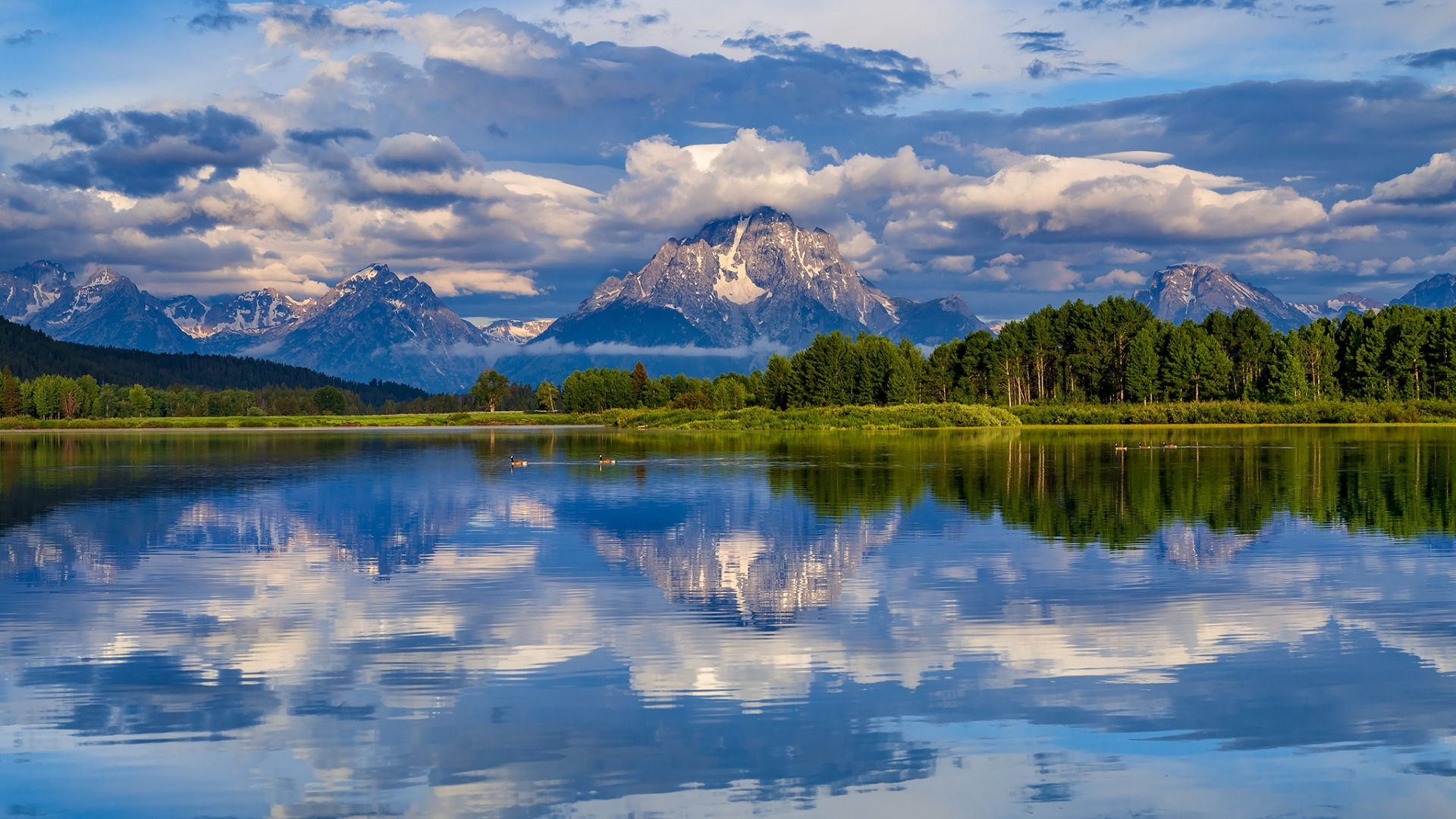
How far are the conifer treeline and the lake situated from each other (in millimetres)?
129943

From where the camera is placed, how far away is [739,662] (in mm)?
18188

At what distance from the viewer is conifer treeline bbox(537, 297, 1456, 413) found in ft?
513

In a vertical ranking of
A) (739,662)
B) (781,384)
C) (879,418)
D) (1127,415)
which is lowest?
(739,662)

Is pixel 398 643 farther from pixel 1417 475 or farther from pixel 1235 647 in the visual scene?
pixel 1417 475

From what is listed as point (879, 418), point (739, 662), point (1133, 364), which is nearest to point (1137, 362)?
point (1133, 364)

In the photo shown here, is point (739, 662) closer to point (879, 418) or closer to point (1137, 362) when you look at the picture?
point (879, 418)

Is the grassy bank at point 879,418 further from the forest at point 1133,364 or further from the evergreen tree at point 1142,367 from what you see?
the evergreen tree at point 1142,367

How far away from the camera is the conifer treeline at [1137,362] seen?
156250 millimetres

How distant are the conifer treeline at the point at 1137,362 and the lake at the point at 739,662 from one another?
129943mm

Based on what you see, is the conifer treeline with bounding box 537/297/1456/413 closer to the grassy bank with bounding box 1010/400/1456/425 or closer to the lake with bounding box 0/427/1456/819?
the grassy bank with bounding box 1010/400/1456/425

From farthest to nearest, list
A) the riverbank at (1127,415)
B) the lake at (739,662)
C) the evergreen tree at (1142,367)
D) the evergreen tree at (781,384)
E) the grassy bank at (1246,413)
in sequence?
the evergreen tree at (781,384) → the evergreen tree at (1142,367) → the riverbank at (1127,415) → the grassy bank at (1246,413) → the lake at (739,662)

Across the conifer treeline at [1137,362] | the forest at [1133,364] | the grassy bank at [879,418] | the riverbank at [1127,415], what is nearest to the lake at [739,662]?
the grassy bank at [879,418]

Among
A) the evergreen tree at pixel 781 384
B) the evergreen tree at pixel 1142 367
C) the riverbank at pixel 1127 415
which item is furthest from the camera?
the evergreen tree at pixel 781 384

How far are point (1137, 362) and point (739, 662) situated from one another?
525 feet
